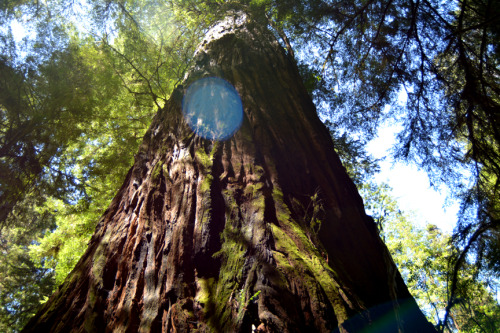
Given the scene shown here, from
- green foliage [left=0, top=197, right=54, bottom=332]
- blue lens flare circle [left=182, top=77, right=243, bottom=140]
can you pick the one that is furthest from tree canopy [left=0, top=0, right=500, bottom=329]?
green foliage [left=0, top=197, right=54, bottom=332]

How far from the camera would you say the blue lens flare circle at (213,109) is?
2410 mm

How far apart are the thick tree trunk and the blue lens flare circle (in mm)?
89

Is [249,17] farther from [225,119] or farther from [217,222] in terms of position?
[217,222]

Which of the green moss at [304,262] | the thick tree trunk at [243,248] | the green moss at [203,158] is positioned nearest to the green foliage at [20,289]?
the thick tree trunk at [243,248]

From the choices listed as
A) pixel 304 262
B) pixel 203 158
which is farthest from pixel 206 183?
pixel 304 262

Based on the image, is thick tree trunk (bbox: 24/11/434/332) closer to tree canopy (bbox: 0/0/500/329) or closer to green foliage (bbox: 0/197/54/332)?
tree canopy (bbox: 0/0/500/329)

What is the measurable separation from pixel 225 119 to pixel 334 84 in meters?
4.47

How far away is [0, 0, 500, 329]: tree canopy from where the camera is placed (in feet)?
12.9

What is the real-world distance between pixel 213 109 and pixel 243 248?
1.50 metres

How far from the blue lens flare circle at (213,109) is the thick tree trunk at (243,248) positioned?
9 cm

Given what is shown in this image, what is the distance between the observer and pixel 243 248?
1478mm

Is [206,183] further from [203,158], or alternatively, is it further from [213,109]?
[213,109]

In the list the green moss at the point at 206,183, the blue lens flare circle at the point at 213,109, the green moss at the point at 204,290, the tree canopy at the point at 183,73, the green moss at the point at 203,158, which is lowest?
the green moss at the point at 204,290

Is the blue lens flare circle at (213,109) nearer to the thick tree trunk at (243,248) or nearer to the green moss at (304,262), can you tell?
the thick tree trunk at (243,248)
